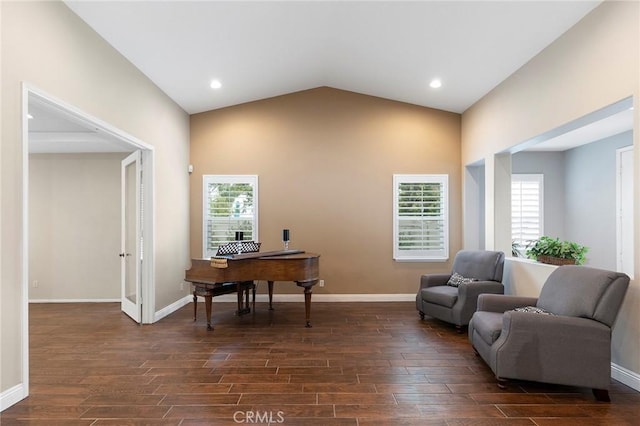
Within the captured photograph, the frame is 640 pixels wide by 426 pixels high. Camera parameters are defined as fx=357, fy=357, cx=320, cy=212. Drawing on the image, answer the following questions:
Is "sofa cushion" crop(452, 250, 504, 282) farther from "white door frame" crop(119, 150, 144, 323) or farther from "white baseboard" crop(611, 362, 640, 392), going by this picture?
"white door frame" crop(119, 150, 144, 323)

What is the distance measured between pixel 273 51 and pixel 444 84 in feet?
8.29

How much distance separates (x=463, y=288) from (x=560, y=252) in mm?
1112

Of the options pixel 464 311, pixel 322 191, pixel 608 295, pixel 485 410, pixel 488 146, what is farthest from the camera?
pixel 322 191

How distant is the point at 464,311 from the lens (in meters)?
4.36

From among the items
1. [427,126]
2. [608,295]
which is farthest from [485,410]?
[427,126]

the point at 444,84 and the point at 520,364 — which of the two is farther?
the point at 444,84

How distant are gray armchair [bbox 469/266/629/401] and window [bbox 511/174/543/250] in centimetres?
426

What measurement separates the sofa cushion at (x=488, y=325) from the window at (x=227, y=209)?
3842 millimetres

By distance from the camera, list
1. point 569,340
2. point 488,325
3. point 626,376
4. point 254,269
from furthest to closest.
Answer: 1. point 254,269
2. point 488,325
3. point 626,376
4. point 569,340

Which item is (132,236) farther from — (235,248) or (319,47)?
(319,47)

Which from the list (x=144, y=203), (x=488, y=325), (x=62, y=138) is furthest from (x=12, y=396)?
(x=62, y=138)

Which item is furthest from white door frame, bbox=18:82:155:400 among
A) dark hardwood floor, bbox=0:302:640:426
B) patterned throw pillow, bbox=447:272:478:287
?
patterned throw pillow, bbox=447:272:478:287

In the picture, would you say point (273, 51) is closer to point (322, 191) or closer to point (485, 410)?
point (322, 191)

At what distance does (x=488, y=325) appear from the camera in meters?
3.14
